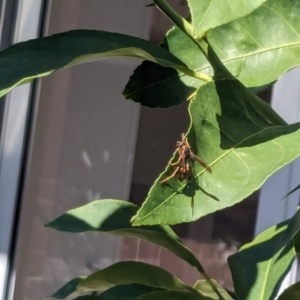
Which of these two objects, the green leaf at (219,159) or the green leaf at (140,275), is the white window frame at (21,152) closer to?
the green leaf at (140,275)

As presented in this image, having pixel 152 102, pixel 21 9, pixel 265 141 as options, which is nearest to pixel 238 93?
pixel 265 141

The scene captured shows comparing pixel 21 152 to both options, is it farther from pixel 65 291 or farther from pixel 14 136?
pixel 65 291

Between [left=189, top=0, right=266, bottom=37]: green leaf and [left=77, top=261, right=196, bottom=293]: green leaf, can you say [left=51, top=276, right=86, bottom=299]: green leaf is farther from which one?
[left=189, top=0, right=266, bottom=37]: green leaf

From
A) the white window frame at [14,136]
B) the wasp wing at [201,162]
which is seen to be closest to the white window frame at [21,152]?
the white window frame at [14,136]

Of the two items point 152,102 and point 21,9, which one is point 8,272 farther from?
point 152,102

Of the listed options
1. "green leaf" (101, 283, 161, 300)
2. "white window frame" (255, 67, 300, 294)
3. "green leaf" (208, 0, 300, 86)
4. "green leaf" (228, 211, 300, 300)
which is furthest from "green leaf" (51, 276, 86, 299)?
"white window frame" (255, 67, 300, 294)

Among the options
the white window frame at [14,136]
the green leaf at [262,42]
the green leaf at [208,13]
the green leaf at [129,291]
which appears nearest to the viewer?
the green leaf at [208,13]
